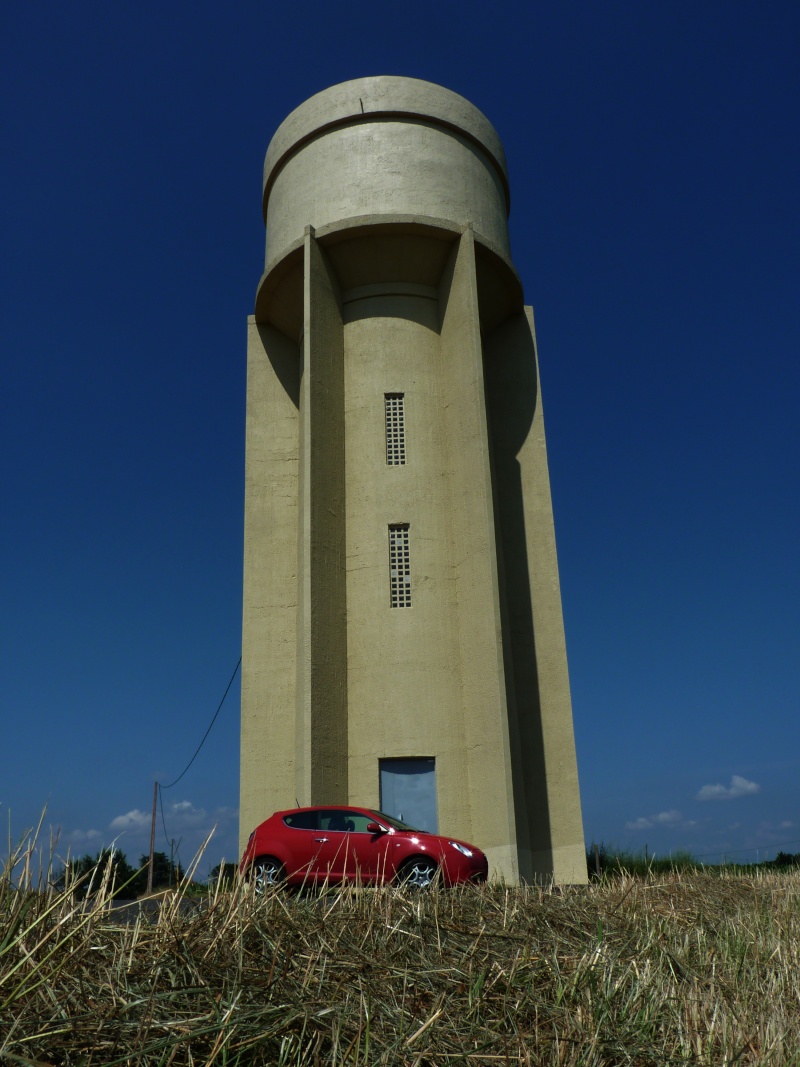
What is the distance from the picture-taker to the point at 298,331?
26594mm

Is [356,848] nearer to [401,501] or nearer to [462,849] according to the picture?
[462,849]

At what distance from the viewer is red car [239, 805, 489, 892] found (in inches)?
517

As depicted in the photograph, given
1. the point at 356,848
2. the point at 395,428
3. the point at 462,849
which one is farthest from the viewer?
the point at 395,428

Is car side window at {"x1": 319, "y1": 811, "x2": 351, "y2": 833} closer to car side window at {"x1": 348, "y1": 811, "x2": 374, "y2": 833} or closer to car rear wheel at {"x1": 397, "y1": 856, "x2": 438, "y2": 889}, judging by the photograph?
car side window at {"x1": 348, "y1": 811, "x2": 374, "y2": 833}

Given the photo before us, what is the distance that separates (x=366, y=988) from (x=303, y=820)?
10.7 m

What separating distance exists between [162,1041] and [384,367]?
2155cm

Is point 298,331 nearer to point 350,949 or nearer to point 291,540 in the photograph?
point 291,540

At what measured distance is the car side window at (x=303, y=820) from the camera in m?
14.4

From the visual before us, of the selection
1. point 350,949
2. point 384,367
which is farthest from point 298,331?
point 350,949

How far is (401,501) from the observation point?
22.5m

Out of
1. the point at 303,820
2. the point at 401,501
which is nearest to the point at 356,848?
the point at 303,820

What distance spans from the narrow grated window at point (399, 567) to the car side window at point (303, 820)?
293 inches

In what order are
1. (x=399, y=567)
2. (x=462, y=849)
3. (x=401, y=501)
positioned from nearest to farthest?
(x=462, y=849)
(x=399, y=567)
(x=401, y=501)

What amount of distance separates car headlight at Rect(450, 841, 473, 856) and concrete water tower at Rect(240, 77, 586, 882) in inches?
183
